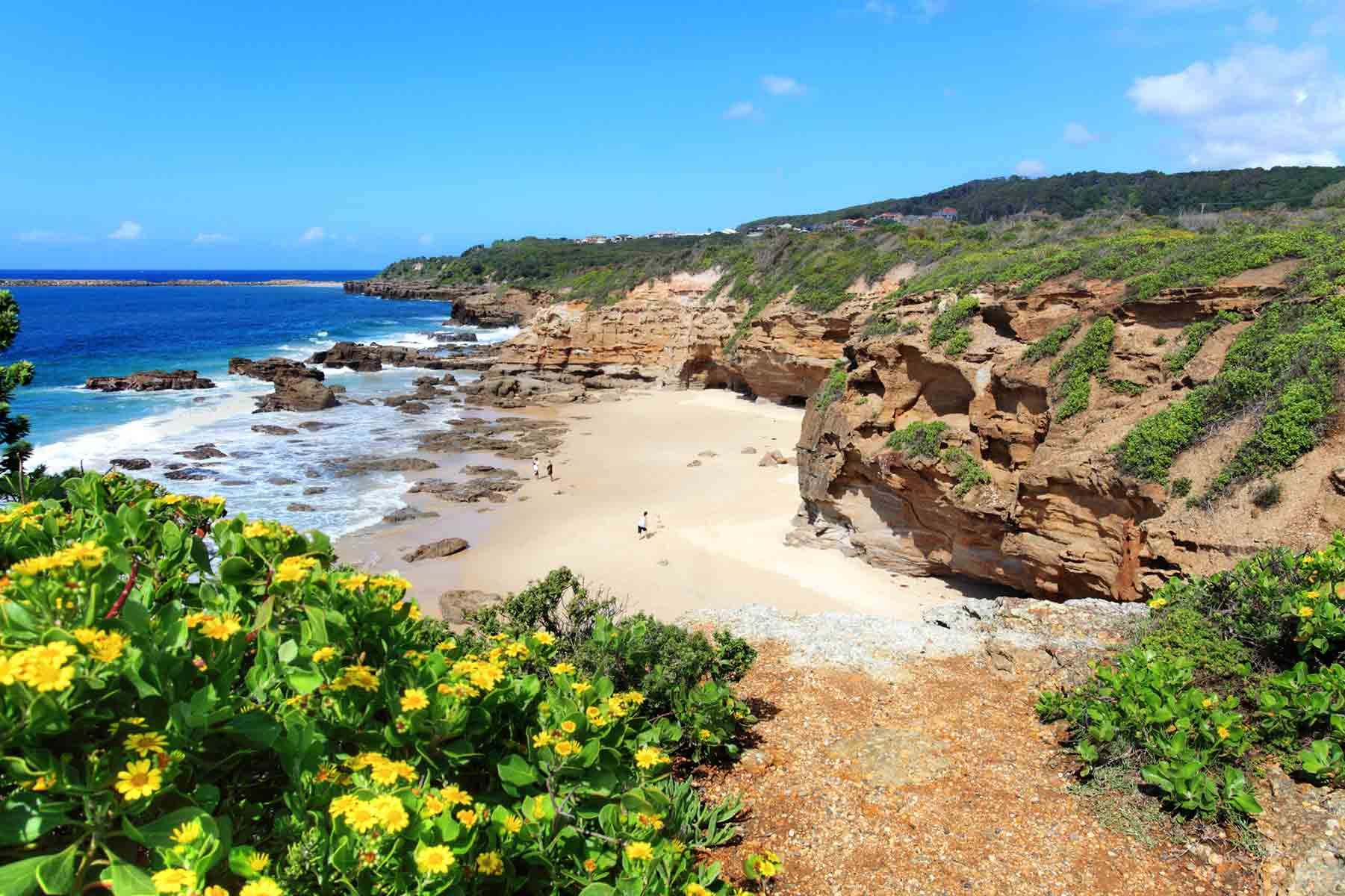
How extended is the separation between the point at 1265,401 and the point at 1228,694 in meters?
6.21

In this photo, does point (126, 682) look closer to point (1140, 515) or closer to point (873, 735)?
point (873, 735)

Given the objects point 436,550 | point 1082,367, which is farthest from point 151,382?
point 1082,367

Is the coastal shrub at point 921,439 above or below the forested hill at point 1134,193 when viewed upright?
below

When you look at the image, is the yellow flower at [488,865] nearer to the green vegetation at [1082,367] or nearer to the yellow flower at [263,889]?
the yellow flower at [263,889]

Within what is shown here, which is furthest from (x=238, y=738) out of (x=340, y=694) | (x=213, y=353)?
(x=213, y=353)

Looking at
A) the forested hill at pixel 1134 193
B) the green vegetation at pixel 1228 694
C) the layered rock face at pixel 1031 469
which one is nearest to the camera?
the green vegetation at pixel 1228 694

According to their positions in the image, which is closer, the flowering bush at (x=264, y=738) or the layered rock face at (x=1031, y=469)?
the flowering bush at (x=264, y=738)

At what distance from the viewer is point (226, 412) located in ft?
116

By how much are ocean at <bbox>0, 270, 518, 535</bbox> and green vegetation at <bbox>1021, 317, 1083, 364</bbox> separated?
663 inches

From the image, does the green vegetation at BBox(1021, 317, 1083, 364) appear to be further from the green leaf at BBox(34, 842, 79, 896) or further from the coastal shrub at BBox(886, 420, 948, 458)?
the green leaf at BBox(34, 842, 79, 896)

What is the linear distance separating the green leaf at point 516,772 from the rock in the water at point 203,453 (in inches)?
1126

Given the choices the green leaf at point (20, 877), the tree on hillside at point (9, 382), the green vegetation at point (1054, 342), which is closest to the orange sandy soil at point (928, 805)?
the green leaf at point (20, 877)

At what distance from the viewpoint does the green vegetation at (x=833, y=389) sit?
17391 mm

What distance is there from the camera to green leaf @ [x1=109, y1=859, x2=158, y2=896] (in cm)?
200
